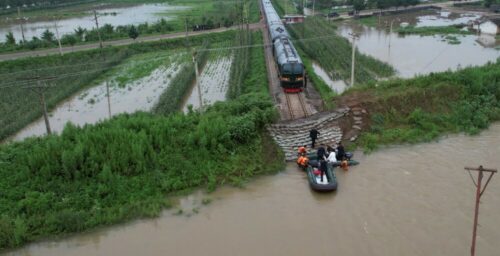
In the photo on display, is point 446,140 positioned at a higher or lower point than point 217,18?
lower

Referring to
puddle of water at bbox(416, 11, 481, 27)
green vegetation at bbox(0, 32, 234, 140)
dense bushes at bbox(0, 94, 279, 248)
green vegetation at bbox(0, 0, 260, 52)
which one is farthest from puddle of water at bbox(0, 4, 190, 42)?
dense bushes at bbox(0, 94, 279, 248)

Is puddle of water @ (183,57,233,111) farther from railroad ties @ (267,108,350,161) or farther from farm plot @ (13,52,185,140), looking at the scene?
railroad ties @ (267,108,350,161)

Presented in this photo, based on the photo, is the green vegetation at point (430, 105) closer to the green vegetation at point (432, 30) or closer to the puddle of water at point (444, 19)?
the green vegetation at point (432, 30)

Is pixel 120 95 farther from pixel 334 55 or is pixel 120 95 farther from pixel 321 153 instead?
pixel 334 55

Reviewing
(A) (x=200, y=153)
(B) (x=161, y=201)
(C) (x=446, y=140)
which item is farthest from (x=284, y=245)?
(C) (x=446, y=140)

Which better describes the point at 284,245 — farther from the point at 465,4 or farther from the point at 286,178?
the point at 465,4

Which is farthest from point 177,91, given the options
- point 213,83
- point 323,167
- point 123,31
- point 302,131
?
point 123,31
